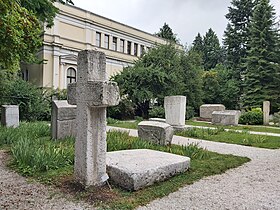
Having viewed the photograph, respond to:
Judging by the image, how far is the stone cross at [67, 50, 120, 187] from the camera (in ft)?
11.8

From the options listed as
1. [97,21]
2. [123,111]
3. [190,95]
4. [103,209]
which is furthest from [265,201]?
[97,21]

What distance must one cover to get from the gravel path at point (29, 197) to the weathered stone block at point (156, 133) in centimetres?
422

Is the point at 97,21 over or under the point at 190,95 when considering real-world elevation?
over

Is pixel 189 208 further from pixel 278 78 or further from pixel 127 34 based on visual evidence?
pixel 127 34

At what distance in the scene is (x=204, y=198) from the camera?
3682mm

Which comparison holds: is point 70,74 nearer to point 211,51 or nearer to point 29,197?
point 29,197

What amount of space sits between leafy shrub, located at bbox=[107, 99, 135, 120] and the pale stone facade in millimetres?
7300

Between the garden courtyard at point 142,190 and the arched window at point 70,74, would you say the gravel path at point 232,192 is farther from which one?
the arched window at point 70,74

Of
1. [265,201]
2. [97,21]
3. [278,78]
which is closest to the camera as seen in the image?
[265,201]

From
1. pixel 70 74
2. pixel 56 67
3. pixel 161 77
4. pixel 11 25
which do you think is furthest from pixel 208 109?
pixel 11 25

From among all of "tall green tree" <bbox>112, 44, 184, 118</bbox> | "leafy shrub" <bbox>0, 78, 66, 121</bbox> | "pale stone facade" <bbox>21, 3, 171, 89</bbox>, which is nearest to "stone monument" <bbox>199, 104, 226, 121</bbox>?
"tall green tree" <bbox>112, 44, 184, 118</bbox>

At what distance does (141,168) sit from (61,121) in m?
4.48

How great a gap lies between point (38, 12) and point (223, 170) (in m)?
10.0

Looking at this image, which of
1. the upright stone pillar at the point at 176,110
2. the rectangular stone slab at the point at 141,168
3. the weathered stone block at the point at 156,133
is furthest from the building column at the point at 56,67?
the rectangular stone slab at the point at 141,168
